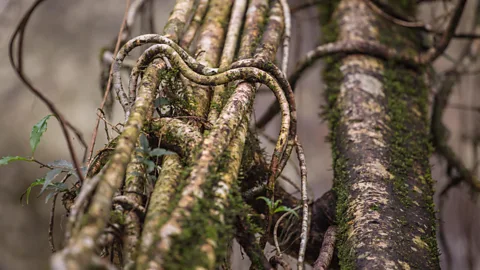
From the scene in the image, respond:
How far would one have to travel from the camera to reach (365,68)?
2.00m

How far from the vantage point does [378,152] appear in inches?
62.1

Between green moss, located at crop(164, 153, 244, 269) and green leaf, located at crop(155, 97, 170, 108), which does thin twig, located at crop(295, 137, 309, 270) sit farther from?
green leaf, located at crop(155, 97, 170, 108)

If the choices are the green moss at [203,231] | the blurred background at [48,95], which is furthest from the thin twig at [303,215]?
the blurred background at [48,95]

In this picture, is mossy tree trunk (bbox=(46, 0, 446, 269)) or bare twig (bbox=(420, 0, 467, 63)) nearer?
mossy tree trunk (bbox=(46, 0, 446, 269))

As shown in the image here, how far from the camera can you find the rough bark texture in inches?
50.3

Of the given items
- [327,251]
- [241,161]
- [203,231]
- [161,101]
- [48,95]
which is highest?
[48,95]

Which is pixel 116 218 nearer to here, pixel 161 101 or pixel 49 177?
pixel 49 177

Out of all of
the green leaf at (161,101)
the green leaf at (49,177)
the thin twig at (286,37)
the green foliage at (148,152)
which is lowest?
the green leaf at (49,177)

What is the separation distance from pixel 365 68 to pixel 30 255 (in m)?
2.97

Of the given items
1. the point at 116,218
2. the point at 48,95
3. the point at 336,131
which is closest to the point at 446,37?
the point at 336,131

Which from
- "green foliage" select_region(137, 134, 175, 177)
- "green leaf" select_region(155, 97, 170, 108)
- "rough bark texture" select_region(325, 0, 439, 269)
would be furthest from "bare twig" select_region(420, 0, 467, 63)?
"green foliage" select_region(137, 134, 175, 177)

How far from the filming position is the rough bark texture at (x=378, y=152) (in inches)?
50.3

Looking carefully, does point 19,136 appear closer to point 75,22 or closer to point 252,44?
point 75,22

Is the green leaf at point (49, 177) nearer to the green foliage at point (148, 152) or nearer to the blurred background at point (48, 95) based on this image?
the green foliage at point (148, 152)
